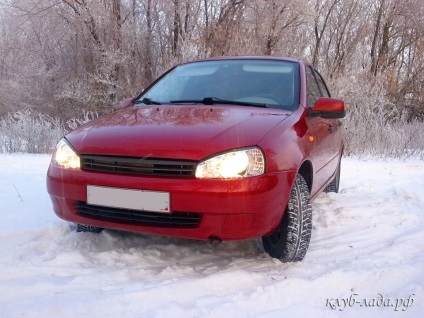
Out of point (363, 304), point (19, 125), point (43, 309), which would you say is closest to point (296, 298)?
point (363, 304)

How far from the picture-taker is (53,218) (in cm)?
340

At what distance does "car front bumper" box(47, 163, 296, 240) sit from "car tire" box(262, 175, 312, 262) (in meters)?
0.15

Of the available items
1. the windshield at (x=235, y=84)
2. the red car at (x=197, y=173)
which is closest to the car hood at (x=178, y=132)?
the red car at (x=197, y=173)

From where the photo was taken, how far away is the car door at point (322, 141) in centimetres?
319

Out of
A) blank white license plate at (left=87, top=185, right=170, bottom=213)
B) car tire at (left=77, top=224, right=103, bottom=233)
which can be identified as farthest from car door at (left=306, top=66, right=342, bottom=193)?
car tire at (left=77, top=224, right=103, bottom=233)

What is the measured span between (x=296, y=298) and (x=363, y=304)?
339mm

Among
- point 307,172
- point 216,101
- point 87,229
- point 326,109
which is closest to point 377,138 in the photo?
point 326,109

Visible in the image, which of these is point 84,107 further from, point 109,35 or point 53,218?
point 53,218

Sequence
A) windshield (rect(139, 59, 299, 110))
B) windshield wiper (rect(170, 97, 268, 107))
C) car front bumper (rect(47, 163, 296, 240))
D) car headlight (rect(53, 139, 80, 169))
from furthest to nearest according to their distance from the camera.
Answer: windshield (rect(139, 59, 299, 110)) < windshield wiper (rect(170, 97, 268, 107)) < car headlight (rect(53, 139, 80, 169)) < car front bumper (rect(47, 163, 296, 240))

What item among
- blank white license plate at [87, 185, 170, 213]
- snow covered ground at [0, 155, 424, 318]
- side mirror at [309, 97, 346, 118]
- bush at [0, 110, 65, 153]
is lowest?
bush at [0, 110, 65, 153]

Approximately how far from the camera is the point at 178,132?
2.45 m

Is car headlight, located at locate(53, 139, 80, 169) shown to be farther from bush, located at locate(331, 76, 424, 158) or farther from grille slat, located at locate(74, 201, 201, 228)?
bush, located at locate(331, 76, 424, 158)

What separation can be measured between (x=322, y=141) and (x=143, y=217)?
1.69m

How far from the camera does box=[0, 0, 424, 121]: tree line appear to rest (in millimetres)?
15203
